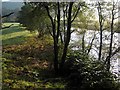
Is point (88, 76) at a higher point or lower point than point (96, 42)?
higher

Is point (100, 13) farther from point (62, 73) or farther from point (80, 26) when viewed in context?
point (62, 73)

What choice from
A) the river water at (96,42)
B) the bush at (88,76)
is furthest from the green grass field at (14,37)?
the bush at (88,76)

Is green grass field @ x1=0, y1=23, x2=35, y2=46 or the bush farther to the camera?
green grass field @ x1=0, y1=23, x2=35, y2=46

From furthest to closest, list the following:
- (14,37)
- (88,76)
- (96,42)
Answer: (14,37), (96,42), (88,76)

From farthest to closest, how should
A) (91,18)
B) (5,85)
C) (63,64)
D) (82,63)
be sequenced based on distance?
(91,18) < (63,64) < (82,63) < (5,85)

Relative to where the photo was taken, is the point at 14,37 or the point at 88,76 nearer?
the point at 88,76

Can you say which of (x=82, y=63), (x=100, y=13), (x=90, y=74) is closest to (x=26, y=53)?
(x=100, y=13)

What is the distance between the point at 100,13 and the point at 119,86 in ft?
61.0

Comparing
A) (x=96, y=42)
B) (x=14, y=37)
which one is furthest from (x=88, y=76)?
(x=14, y=37)

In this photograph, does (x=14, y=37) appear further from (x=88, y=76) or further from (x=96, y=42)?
(x=88, y=76)

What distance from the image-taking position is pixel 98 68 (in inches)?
661

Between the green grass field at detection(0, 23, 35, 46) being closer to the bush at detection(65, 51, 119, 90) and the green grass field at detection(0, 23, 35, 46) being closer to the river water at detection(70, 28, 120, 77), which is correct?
the river water at detection(70, 28, 120, 77)

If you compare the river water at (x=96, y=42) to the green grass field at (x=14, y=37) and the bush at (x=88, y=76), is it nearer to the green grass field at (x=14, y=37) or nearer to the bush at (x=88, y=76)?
the green grass field at (x=14, y=37)

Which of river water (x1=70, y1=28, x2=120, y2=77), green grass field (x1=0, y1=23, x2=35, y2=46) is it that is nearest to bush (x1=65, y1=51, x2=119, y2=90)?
river water (x1=70, y1=28, x2=120, y2=77)
